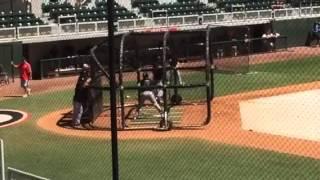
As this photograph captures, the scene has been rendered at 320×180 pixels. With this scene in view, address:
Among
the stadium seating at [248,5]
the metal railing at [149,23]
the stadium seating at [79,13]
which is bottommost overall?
the metal railing at [149,23]

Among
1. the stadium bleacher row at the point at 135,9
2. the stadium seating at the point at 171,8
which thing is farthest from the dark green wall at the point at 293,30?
the stadium seating at the point at 171,8

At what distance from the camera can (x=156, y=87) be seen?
57.0ft

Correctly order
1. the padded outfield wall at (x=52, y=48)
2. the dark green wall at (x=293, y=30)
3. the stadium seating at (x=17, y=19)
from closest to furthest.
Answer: the padded outfield wall at (x=52, y=48) → the stadium seating at (x=17, y=19) → the dark green wall at (x=293, y=30)

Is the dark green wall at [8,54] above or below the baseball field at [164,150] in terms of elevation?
above

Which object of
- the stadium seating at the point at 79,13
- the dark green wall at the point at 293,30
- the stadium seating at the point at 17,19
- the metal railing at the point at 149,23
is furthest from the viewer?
the dark green wall at the point at 293,30

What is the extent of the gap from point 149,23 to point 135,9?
18.5ft

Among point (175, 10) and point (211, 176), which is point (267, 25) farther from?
point (211, 176)

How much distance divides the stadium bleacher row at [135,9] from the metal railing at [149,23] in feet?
4.09

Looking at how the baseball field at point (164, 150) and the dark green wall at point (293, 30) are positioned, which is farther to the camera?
the dark green wall at point (293, 30)

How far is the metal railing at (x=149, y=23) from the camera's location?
31.3 meters

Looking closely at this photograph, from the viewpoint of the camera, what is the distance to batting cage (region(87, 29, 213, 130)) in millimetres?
17703

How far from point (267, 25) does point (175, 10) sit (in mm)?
5977

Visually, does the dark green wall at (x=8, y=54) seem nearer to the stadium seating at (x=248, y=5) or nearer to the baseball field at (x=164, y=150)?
the baseball field at (x=164, y=150)

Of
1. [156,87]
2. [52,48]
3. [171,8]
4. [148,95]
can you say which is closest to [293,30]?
[171,8]
